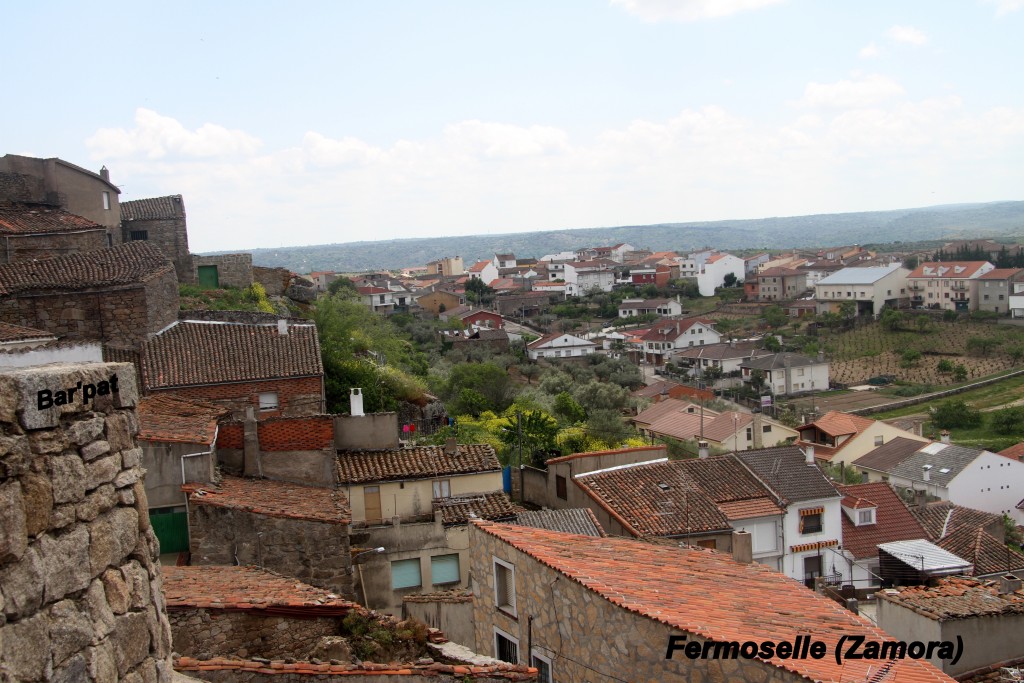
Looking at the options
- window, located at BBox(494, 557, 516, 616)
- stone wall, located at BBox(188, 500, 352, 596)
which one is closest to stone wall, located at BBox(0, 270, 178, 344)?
stone wall, located at BBox(188, 500, 352, 596)

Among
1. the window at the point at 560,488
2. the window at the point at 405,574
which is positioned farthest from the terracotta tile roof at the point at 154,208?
the window at the point at 405,574

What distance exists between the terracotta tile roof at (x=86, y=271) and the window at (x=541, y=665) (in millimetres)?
14243

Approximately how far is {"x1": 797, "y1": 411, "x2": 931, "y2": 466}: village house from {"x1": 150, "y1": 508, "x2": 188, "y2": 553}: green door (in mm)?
36449

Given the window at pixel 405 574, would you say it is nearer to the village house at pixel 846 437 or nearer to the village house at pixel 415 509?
the village house at pixel 415 509

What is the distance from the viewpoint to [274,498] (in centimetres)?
1209

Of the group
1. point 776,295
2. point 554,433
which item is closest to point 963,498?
point 554,433

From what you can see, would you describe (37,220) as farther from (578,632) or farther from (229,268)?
(578,632)

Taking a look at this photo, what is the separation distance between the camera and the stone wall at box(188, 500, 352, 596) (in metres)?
10.9

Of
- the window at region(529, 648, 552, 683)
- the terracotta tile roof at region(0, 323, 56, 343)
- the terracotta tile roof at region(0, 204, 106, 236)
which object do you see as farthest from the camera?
the terracotta tile roof at region(0, 204, 106, 236)

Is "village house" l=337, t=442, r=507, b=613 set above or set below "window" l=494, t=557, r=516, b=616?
below

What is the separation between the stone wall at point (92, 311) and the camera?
755 inches

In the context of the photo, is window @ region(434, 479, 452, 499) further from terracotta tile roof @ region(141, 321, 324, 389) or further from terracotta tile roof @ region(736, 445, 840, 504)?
terracotta tile roof @ region(736, 445, 840, 504)

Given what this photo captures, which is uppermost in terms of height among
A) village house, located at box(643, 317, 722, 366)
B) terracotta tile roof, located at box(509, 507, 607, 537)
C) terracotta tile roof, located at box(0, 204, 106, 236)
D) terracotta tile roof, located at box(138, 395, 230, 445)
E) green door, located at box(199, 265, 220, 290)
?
terracotta tile roof, located at box(0, 204, 106, 236)

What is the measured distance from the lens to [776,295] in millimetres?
117875
